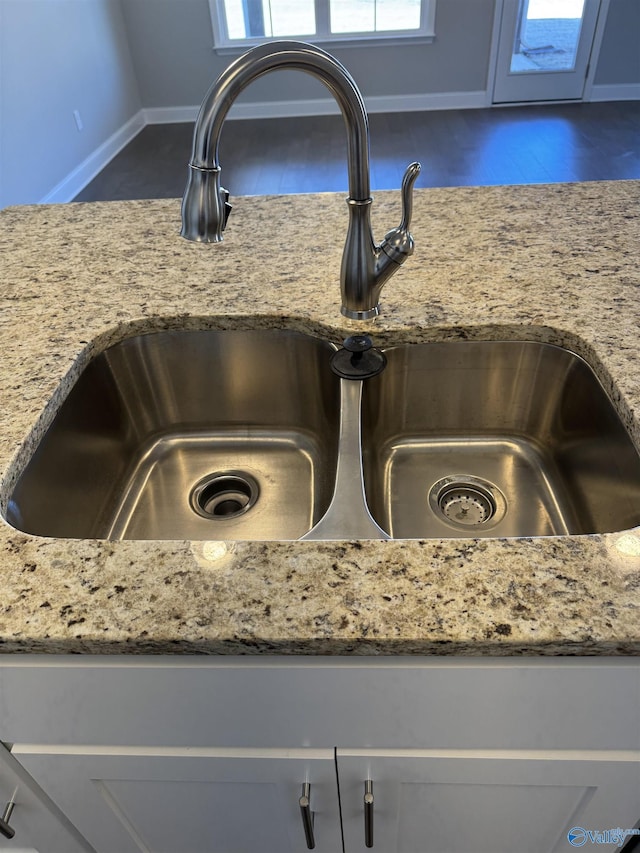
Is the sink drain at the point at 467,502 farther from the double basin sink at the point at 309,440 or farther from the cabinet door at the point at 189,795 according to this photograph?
the cabinet door at the point at 189,795

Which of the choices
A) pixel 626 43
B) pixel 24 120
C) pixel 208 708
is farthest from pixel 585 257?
pixel 626 43

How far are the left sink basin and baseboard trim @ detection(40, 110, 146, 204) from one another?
3375mm

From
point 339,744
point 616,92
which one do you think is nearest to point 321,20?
point 616,92

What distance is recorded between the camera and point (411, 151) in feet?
15.3

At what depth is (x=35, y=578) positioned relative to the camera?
0.62 meters

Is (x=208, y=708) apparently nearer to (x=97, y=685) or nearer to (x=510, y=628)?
(x=97, y=685)

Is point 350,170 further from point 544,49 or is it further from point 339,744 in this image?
point 544,49

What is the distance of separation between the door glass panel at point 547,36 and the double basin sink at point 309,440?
5.31 meters

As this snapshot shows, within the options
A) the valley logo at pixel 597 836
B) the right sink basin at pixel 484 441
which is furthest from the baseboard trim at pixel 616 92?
the valley logo at pixel 597 836

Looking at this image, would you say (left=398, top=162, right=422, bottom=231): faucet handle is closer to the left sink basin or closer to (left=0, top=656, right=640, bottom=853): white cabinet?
the left sink basin

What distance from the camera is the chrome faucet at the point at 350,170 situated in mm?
670

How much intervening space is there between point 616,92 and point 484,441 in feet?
18.7

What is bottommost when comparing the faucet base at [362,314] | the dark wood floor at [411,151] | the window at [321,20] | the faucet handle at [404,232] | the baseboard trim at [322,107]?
the faucet base at [362,314]

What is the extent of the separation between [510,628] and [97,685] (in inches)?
17.1
